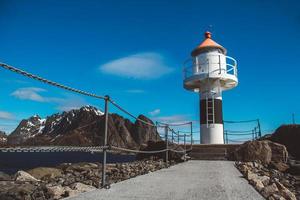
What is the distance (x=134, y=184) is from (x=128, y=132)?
334 feet

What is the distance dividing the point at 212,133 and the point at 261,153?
342cm

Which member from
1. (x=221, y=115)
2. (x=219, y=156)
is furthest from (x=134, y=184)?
(x=221, y=115)

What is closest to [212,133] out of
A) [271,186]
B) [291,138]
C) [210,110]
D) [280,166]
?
[210,110]

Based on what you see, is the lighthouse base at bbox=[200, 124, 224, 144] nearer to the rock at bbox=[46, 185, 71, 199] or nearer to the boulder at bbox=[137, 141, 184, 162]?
the boulder at bbox=[137, 141, 184, 162]

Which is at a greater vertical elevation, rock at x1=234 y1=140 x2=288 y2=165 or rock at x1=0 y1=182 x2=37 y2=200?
rock at x1=234 y1=140 x2=288 y2=165

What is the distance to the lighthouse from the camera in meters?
14.8

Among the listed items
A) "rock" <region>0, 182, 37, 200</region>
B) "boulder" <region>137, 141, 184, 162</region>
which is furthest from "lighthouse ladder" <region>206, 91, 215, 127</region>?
"rock" <region>0, 182, 37, 200</region>

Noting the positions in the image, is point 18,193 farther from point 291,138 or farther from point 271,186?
point 291,138

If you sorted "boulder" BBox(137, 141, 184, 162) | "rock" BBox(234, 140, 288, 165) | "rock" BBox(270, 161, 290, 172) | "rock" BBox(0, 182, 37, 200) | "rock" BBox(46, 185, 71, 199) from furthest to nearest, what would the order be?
"rock" BBox(234, 140, 288, 165) < "boulder" BBox(137, 141, 184, 162) < "rock" BBox(270, 161, 290, 172) < "rock" BBox(0, 182, 37, 200) < "rock" BBox(46, 185, 71, 199)

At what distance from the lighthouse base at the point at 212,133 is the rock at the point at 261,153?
3.01 m

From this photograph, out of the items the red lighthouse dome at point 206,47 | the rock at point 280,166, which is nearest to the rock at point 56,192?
the rock at point 280,166

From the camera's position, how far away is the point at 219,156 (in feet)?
41.3

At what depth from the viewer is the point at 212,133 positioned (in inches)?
580

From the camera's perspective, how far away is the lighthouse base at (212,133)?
14.7 meters
